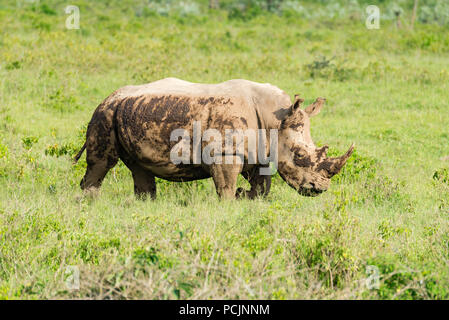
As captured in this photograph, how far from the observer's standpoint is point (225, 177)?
6.96 metres

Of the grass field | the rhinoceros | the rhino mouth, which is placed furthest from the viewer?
the rhino mouth

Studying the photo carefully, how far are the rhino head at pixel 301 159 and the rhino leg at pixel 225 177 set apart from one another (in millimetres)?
532

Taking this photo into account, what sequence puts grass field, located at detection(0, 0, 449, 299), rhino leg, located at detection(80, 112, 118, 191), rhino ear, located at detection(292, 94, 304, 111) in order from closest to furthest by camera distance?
grass field, located at detection(0, 0, 449, 299)
rhino ear, located at detection(292, 94, 304, 111)
rhino leg, located at detection(80, 112, 118, 191)

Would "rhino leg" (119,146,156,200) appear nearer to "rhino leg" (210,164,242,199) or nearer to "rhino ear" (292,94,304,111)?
"rhino leg" (210,164,242,199)

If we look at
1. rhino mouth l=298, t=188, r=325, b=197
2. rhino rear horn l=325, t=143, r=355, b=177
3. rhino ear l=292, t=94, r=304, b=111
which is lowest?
rhino mouth l=298, t=188, r=325, b=197

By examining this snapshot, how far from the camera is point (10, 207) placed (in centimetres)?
636

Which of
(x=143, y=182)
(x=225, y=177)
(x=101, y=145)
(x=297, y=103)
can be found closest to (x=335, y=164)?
(x=297, y=103)

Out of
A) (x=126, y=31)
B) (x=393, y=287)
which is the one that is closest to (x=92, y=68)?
(x=126, y=31)

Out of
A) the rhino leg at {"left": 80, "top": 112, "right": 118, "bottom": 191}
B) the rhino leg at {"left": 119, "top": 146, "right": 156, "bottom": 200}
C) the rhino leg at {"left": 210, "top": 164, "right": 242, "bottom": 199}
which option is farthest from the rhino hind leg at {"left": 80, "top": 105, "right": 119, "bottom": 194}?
the rhino leg at {"left": 210, "top": 164, "right": 242, "bottom": 199}

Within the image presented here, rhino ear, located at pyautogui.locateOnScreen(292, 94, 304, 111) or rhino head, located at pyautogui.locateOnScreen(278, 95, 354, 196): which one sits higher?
rhino ear, located at pyautogui.locateOnScreen(292, 94, 304, 111)

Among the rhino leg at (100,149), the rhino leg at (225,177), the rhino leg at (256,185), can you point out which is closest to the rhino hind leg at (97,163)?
the rhino leg at (100,149)

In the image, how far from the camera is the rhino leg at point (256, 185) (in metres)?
7.51

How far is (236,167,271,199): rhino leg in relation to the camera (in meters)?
7.51

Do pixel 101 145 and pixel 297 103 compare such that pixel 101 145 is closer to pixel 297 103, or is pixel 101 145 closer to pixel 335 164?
pixel 297 103
